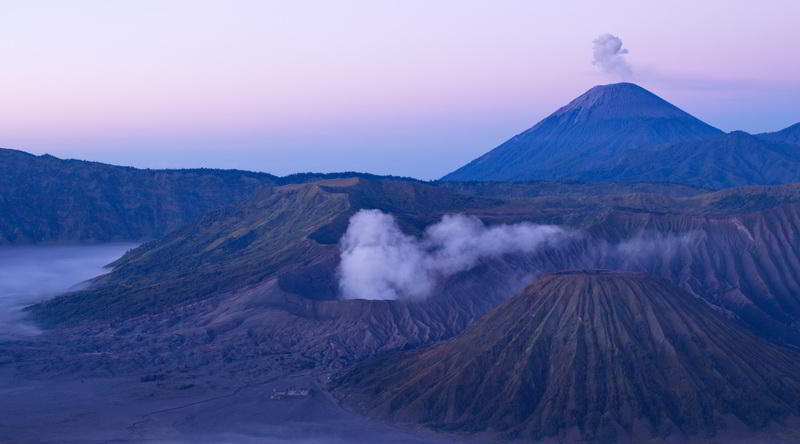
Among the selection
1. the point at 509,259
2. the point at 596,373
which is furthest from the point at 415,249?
the point at 596,373

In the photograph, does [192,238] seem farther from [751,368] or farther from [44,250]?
[751,368]

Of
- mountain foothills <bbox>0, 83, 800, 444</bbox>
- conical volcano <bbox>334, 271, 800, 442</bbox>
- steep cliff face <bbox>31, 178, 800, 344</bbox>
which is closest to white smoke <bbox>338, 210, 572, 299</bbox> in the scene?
mountain foothills <bbox>0, 83, 800, 444</bbox>

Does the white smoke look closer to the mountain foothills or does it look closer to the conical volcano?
the mountain foothills

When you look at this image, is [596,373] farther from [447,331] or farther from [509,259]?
[509,259]

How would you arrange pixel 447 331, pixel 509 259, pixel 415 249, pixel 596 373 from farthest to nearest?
1. pixel 509 259
2. pixel 415 249
3. pixel 447 331
4. pixel 596 373

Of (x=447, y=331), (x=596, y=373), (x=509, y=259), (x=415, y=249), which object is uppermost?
(x=415, y=249)

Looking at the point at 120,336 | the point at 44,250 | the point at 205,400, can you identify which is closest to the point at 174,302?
the point at 120,336

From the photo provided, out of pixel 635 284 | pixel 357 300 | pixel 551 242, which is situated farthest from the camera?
pixel 551 242
